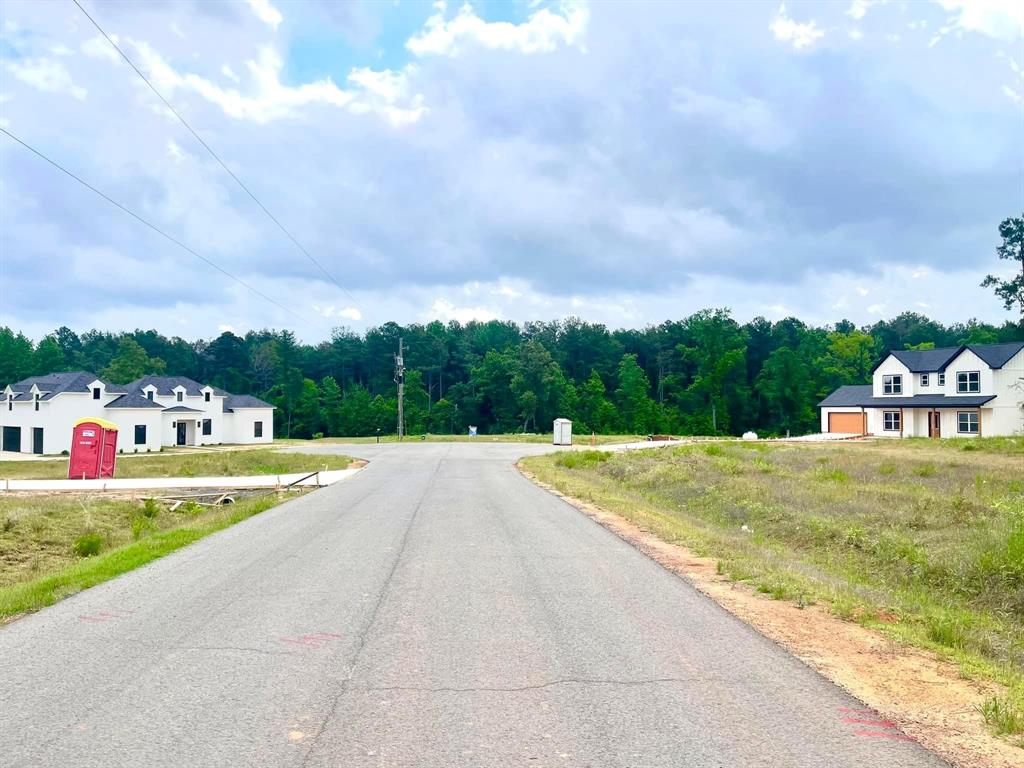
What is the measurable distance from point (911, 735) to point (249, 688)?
484 cm

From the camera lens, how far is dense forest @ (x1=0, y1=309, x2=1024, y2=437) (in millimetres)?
101062

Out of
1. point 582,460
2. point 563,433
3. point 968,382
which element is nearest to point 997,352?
point 968,382

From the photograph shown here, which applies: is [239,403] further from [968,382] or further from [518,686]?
[518,686]

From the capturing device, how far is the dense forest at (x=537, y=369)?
332 ft

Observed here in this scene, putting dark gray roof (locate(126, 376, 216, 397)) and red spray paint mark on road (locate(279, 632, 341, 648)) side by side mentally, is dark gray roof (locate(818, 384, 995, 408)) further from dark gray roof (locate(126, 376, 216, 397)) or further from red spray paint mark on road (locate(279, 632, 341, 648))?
red spray paint mark on road (locate(279, 632, 341, 648))

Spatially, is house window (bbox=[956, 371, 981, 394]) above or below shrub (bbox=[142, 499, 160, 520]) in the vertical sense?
above

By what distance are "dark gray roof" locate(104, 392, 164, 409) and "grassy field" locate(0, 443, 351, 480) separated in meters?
10.5

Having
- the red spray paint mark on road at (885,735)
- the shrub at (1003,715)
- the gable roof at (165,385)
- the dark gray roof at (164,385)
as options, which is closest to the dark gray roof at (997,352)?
the shrub at (1003,715)

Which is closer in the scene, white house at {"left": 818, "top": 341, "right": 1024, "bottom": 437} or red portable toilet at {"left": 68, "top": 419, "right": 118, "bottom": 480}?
red portable toilet at {"left": 68, "top": 419, "right": 118, "bottom": 480}

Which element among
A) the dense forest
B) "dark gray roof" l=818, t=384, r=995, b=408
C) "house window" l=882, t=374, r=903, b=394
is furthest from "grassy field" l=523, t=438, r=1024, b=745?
the dense forest

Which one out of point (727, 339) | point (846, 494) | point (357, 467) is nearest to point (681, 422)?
point (727, 339)

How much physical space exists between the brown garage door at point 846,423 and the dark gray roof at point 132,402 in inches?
2333

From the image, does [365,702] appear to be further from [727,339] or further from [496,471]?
[727,339]

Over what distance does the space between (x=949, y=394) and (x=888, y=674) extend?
197ft
